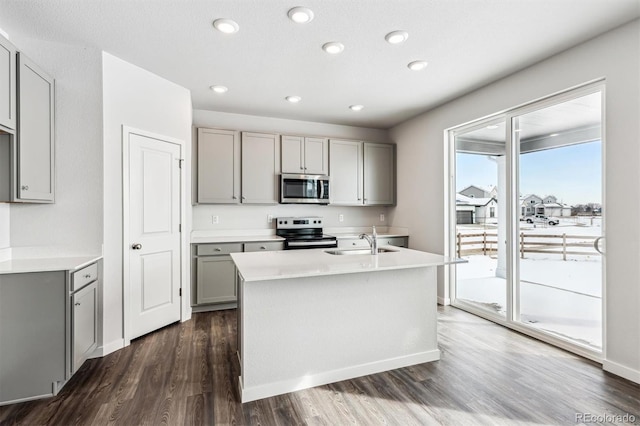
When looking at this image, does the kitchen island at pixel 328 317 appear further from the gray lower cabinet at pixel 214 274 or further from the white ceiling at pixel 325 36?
the white ceiling at pixel 325 36

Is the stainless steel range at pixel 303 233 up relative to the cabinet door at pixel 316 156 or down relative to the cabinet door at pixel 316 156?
down

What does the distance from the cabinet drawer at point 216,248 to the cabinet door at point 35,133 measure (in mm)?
1579

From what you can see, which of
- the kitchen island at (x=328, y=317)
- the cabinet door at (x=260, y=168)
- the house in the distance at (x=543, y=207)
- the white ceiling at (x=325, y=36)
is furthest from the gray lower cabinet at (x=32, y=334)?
the house in the distance at (x=543, y=207)

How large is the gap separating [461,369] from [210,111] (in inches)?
165

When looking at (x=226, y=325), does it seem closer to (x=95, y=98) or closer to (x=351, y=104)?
(x=95, y=98)

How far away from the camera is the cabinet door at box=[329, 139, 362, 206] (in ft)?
15.9

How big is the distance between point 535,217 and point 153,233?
3862 mm

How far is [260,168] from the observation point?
444 centimetres

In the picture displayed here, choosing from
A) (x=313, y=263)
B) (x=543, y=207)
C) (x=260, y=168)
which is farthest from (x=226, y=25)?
(x=543, y=207)

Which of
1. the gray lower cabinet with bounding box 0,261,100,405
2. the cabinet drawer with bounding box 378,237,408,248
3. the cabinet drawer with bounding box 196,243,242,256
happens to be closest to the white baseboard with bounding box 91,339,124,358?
the gray lower cabinet with bounding box 0,261,100,405

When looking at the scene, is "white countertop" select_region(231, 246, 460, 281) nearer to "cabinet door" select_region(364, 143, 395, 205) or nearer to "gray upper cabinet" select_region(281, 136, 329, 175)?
"gray upper cabinet" select_region(281, 136, 329, 175)

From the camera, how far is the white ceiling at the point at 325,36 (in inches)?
85.4

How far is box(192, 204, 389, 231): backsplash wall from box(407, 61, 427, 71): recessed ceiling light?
2516mm

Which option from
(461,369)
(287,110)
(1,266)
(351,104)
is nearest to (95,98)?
(1,266)
